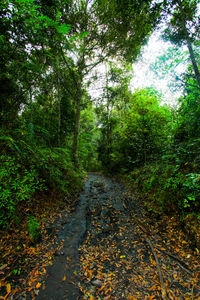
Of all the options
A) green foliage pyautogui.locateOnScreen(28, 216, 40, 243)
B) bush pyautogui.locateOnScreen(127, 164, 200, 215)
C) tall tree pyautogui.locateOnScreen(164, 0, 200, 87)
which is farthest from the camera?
tall tree pyautogui.locateOnScreen(164, 0, 200, 87)

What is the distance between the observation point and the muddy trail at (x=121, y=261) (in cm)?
229

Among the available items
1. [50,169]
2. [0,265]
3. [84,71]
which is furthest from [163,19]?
[0,265]

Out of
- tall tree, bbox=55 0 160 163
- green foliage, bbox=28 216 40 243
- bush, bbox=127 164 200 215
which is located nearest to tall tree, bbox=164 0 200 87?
tall tree, bbox=55 0 160 163

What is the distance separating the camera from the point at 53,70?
9.16 metres

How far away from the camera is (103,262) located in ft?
9.76

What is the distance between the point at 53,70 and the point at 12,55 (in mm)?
4869

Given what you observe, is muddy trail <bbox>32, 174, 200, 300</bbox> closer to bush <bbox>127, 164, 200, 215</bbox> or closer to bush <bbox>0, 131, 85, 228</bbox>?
bush <bbox>127, 164, 200, 215</bbox>

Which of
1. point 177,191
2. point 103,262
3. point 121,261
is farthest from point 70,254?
point 177,191

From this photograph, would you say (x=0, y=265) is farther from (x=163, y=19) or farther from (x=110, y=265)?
(x=163, y=19)

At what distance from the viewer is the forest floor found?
89.3 inches

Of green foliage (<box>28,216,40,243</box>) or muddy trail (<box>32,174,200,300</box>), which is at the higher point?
green foliage (<box>28,216,40,243</box>)

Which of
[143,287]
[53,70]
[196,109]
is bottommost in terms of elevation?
[143,287]

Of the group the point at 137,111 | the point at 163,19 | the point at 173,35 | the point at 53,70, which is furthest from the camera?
the point at 53,70

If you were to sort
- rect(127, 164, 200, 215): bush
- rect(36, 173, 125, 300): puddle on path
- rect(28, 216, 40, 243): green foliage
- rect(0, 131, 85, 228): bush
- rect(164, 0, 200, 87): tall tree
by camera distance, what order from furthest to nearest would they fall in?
rect(164, 0, 200, 87): tall tree < rect(127, 164, 200, 215): bush < rect(28, 216, 40, 243): green foliage < rect(0, 131, 85, 228): bush < rect(36, 173, 125, 300): puddle on path
